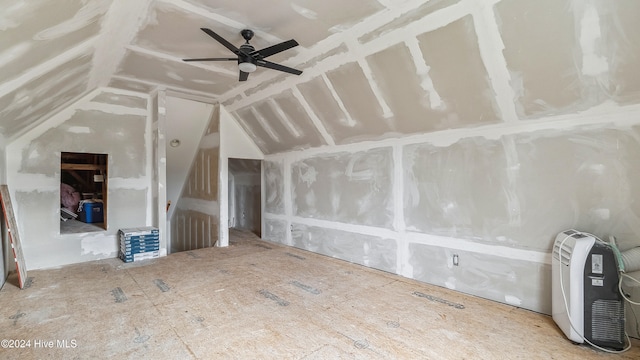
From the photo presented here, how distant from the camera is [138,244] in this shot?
4.81m

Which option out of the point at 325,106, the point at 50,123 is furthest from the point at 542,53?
the point at 50,123

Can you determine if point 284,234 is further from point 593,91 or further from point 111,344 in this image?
point 593,91

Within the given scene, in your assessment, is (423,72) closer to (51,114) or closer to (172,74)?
(172,74)

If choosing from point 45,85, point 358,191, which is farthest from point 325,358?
point 45,85

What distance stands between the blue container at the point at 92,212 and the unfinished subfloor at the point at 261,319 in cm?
159

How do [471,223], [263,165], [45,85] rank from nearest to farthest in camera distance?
1. [45,85]
2. [471,223]
3. [263,165]

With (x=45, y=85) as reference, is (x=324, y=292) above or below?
below

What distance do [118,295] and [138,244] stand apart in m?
1.59

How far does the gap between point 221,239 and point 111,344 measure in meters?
3.47

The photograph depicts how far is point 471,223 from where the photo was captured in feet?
11.3

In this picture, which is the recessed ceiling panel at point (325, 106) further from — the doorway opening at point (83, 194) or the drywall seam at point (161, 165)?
the doorway opening at point (83, 194)

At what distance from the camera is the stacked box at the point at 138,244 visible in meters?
4.71

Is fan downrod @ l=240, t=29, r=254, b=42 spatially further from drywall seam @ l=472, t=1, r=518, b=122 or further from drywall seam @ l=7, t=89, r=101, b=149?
drywall seam @ l=7, t=89, r=101, b=149

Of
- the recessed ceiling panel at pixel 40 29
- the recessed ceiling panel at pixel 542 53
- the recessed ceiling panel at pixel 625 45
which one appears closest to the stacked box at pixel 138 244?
the recessed ceiling panel at pixel 40 29
